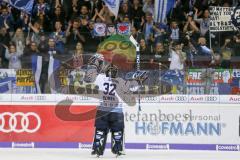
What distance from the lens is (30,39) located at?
56.1 feet

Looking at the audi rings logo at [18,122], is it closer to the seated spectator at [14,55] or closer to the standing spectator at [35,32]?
the seated spectator at [14,55]

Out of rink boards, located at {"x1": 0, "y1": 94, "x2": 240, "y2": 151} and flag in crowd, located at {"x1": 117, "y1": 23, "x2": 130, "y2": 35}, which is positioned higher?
flag in crowd, located at {"x1": 117, "y1": 23, "x2": 130, "y2": 35}

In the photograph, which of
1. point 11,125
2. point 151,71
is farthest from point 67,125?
point 151,71

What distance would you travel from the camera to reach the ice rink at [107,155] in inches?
524

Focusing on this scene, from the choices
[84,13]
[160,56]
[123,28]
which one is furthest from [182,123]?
[84,13]

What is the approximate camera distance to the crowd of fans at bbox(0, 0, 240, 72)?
15.8 m

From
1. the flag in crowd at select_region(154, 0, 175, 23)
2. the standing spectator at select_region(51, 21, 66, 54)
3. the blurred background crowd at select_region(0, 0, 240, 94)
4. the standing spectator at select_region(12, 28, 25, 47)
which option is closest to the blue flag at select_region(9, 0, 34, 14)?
the blurred background crowd at select_region(0, 0, 240, 94)

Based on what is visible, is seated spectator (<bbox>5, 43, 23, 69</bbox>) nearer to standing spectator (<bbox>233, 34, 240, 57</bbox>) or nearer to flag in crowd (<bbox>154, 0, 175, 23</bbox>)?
flag in crowd (<bbox>154, 0, 175, 23</bbox>)

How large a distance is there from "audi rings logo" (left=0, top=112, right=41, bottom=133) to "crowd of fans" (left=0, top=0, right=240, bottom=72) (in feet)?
4.12

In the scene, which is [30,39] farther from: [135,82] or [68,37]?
[135,82]

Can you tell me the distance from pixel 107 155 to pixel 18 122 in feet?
8.98

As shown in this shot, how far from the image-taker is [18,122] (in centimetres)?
1548

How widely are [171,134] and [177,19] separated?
4391 mm

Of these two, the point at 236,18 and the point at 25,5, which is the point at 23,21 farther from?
the point at 236,18
